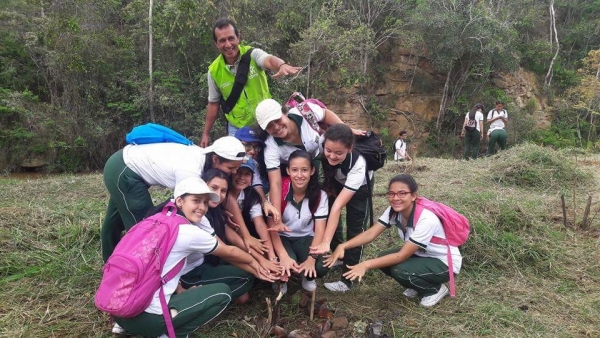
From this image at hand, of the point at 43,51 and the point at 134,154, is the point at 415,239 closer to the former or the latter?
the point at 134,154

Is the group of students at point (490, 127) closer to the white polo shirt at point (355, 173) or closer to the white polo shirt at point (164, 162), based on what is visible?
the white polo shirt at point (355, 173)

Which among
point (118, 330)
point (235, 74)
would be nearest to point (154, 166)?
point (118, 330)

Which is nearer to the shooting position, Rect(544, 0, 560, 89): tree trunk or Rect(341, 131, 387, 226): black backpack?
Rect(341, 131, 387, 226): black backpack

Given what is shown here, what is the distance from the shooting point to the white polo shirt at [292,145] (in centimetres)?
292

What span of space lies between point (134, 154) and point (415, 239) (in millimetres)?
2054

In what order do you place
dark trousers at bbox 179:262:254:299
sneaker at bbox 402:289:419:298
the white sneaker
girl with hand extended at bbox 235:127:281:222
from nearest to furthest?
the white sneaker → dark trousers at bbox 179:262:254:299 → girl with hand extended at bbox 235:127:281:222 → sneaker at bbox 402:289:419:298

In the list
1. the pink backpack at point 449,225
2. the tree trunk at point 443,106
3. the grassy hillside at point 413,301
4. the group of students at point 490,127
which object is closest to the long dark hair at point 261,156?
the grassy hillside at point 413,301

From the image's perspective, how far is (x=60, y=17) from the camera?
12.4m

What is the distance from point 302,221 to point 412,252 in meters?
0.87

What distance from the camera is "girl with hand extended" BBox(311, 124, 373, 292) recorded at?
274 centimetres

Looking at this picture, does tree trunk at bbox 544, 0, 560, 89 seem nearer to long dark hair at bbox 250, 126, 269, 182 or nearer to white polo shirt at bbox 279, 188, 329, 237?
white polo shirt at bbox 279, 188, 329, 237

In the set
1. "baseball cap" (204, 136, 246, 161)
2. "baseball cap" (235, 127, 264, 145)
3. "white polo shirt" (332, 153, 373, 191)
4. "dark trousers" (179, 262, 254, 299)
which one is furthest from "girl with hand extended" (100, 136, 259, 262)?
"white polo shirt" (332, 153, 373, 191)

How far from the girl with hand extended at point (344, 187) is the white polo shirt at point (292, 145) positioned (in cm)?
16

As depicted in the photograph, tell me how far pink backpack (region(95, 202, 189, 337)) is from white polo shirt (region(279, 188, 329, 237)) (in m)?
1.05
